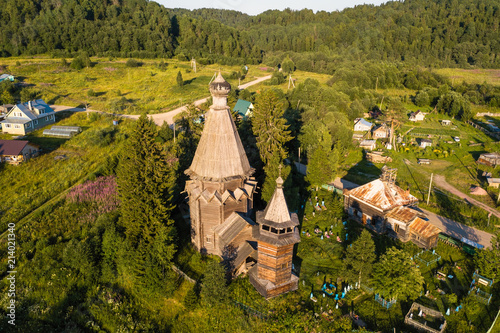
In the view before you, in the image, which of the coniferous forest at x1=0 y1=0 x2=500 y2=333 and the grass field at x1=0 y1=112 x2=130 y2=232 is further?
the grass field at x1=0 y1=112 x2=130 y2=232

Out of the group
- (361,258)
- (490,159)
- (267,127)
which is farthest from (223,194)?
(490,159)

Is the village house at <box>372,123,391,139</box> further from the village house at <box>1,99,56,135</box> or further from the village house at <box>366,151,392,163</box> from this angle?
the village house at <box>1,99,56,135</box>

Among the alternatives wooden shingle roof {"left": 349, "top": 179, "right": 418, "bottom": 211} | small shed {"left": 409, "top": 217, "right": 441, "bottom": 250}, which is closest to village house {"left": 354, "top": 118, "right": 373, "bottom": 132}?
wooden shingle roof {"left": 349, "top": 179, "right": 418, "bottom": 211}

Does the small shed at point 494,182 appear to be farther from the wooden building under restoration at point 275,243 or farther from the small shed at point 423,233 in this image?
the wooden building under restoration at point 275,243

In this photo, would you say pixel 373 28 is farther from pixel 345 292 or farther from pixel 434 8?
pixel 345 292

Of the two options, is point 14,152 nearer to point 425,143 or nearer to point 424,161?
point 424,161

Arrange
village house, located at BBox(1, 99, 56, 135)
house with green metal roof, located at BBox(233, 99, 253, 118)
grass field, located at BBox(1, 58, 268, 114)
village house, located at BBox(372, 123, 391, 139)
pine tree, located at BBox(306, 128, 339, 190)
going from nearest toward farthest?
pine tree, located at BBox(306, 128, 339, 190) < village house, located at BBox(1, 99, 56, 135) < house with green metal roof, located at BBox(233, 99, 253, 118) < village house, located at BBox(372, 123, 391, 139) < grass field, located at BBox(1, 58, 268, 114)
